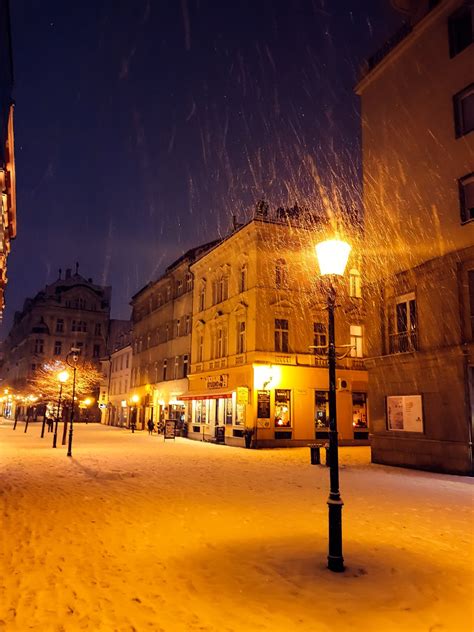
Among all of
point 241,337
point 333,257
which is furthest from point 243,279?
point 333,257

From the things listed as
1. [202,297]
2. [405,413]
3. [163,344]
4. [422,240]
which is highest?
[202,297]

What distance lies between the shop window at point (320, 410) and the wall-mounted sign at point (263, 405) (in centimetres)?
321

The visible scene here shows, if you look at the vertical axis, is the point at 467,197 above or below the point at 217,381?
above

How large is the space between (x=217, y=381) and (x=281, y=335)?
18.8 ft

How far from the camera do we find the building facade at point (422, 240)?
17.2m

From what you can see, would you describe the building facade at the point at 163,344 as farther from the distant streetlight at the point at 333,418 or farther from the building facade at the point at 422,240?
the distant streetlight at the point at 333,418

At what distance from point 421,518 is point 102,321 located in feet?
253

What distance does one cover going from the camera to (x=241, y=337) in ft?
102

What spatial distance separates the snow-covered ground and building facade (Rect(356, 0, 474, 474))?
400 cm

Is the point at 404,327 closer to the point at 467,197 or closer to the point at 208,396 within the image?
the point at 467,197

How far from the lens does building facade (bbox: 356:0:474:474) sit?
56.5 ft

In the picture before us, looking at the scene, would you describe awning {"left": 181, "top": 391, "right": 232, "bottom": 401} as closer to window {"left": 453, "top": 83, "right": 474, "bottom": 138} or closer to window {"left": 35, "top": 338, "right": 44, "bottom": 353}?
window {"left": 453, "top": 83, "right": 474, "bottom": 138}

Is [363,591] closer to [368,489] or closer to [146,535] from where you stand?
[146,535]

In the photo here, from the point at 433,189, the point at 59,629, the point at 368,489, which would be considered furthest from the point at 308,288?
the point at 59,629
